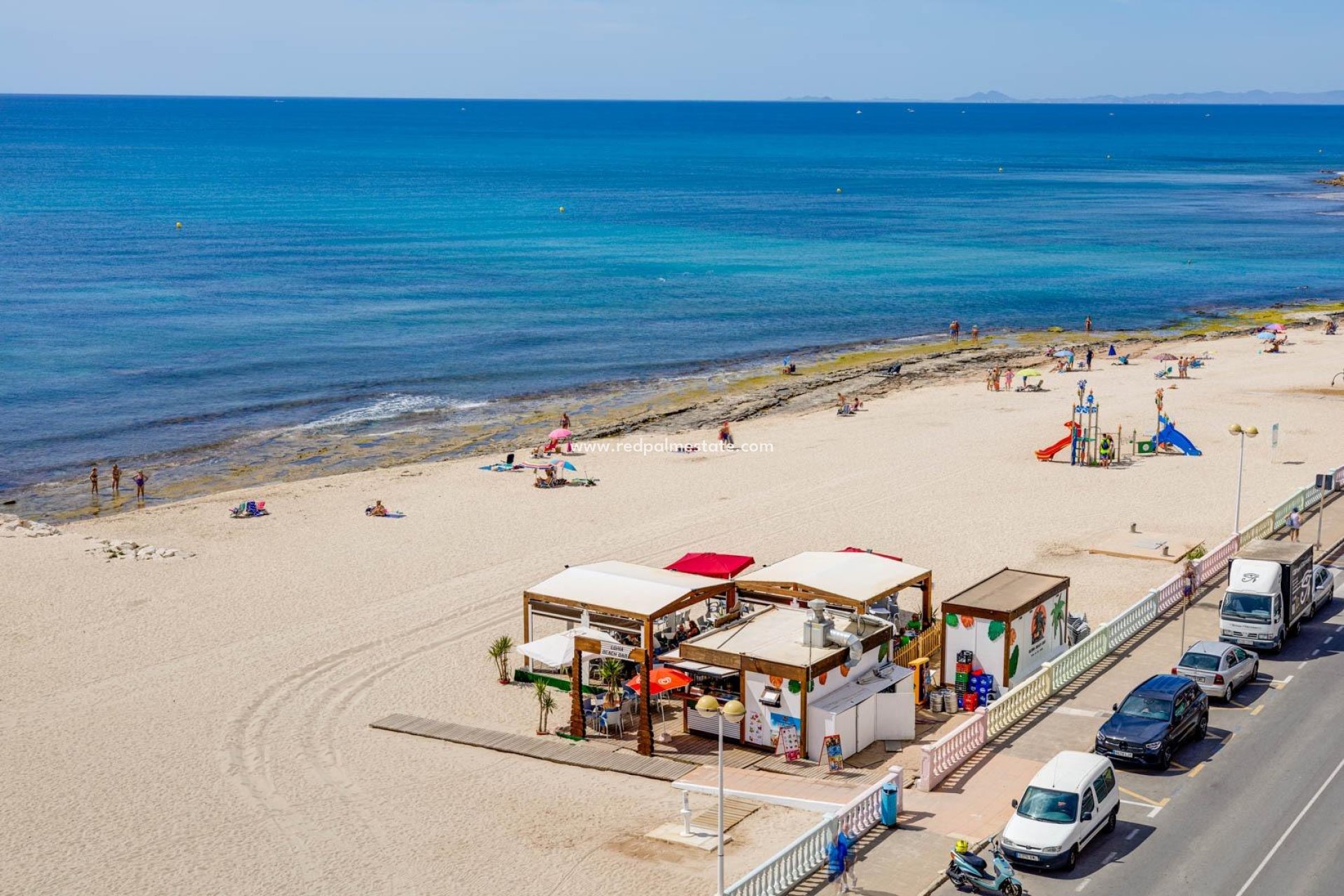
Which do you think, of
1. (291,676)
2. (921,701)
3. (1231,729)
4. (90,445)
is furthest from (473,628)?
(90,445)

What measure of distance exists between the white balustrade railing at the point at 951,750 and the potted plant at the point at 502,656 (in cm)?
779

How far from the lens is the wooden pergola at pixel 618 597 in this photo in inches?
939

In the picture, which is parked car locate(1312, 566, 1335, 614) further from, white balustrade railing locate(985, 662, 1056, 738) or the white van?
the white van

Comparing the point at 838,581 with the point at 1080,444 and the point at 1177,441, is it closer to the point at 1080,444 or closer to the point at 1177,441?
the point at 1080,444

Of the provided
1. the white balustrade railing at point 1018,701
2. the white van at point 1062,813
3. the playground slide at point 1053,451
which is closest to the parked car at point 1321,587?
the white balustrade railing at point 1018,701

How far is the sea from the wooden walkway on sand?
22762 millimetres

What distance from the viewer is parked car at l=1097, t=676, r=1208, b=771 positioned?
19.4 m

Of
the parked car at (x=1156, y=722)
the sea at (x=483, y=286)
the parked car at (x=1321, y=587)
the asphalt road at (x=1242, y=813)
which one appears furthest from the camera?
the sea at (x=483, y=286)

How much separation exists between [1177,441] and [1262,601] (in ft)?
59.8

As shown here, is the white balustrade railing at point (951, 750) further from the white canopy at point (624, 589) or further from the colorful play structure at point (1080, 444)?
the colorful play structure at point (1080, 444)

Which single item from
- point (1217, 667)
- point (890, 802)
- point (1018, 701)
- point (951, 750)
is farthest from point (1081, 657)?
point (890, 802)

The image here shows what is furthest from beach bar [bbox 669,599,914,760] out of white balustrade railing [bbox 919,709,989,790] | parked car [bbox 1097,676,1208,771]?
parked car [bbox 1097,676,1208,771]

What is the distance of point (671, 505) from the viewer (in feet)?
123

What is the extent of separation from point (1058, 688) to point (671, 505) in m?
15.9
